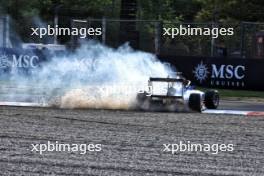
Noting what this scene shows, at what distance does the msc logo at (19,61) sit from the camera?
2445cm

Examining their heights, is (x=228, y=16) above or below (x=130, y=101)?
above

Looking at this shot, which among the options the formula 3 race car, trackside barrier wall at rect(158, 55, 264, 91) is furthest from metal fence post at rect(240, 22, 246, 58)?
the formula 3 race car

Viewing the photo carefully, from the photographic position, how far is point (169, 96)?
47.1 ft

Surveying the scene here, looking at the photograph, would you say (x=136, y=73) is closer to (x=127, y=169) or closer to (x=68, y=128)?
(x=68, y=128)

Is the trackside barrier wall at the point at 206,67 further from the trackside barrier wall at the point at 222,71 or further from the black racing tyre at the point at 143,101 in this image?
the black racing tyre at the point at 143,101

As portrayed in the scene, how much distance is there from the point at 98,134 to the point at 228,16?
3452cm

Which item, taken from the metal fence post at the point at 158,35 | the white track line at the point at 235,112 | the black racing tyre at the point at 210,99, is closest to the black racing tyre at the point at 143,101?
the white track line at the point at 235,112

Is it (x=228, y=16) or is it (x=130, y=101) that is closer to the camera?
(x=130, y=101)

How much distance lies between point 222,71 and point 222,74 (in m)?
0.10

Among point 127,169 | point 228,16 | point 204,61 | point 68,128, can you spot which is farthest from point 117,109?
point 228,16

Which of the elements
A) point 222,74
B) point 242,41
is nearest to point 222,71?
point 222,74

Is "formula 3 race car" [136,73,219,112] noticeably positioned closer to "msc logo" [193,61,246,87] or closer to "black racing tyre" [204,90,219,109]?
"black racing tyre" [204,90,219,109]

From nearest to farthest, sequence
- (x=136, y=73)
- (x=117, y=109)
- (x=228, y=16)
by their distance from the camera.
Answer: (x=117, y=109)
(x=136, y=73)
(x=228, y=16)

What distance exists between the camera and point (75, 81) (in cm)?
1636
